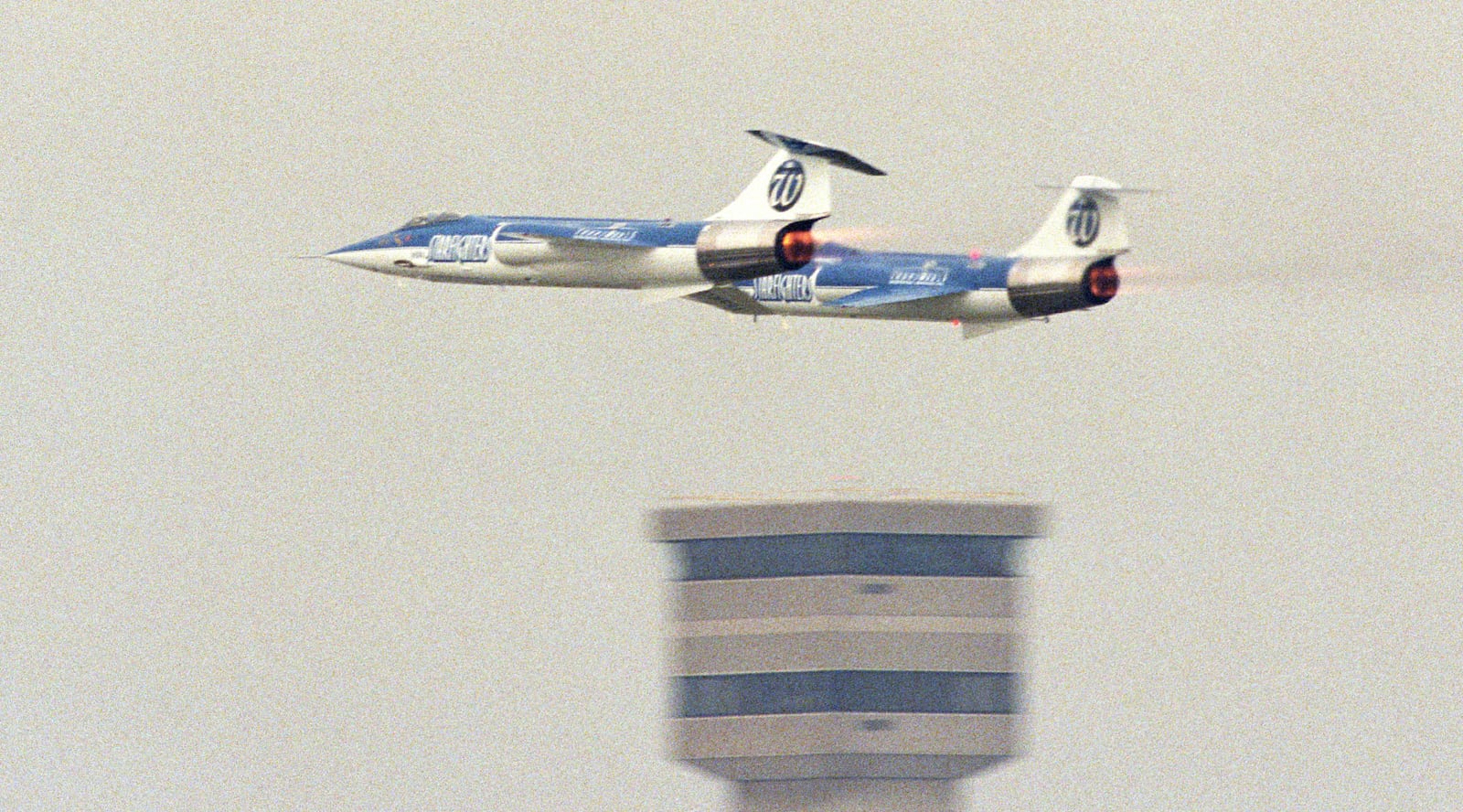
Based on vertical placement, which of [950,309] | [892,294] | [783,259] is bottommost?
[783,259]

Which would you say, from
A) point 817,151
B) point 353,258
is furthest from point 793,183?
point 353,258

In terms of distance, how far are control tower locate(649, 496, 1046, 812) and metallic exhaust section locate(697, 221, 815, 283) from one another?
63386mm

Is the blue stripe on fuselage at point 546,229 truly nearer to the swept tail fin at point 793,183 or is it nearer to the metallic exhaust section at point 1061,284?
the swept tail fin at point 793,183

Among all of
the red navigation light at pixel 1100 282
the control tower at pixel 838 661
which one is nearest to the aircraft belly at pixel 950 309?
the red navigation light at pixel 1100 282

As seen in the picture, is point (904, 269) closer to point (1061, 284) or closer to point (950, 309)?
point (950, 309)

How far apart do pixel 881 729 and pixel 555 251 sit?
63.8 metres

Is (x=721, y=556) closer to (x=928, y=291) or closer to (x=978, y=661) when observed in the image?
(x=978, y=661)

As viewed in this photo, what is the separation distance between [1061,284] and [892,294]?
6747 mm

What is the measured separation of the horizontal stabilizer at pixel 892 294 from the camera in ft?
293

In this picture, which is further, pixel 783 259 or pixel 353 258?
pixel 353 258

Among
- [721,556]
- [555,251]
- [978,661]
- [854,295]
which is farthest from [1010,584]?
[555,251]

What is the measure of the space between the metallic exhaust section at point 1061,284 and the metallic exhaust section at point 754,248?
9.81m

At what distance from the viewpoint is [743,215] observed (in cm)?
8094

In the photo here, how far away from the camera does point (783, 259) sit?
79.9 meters
